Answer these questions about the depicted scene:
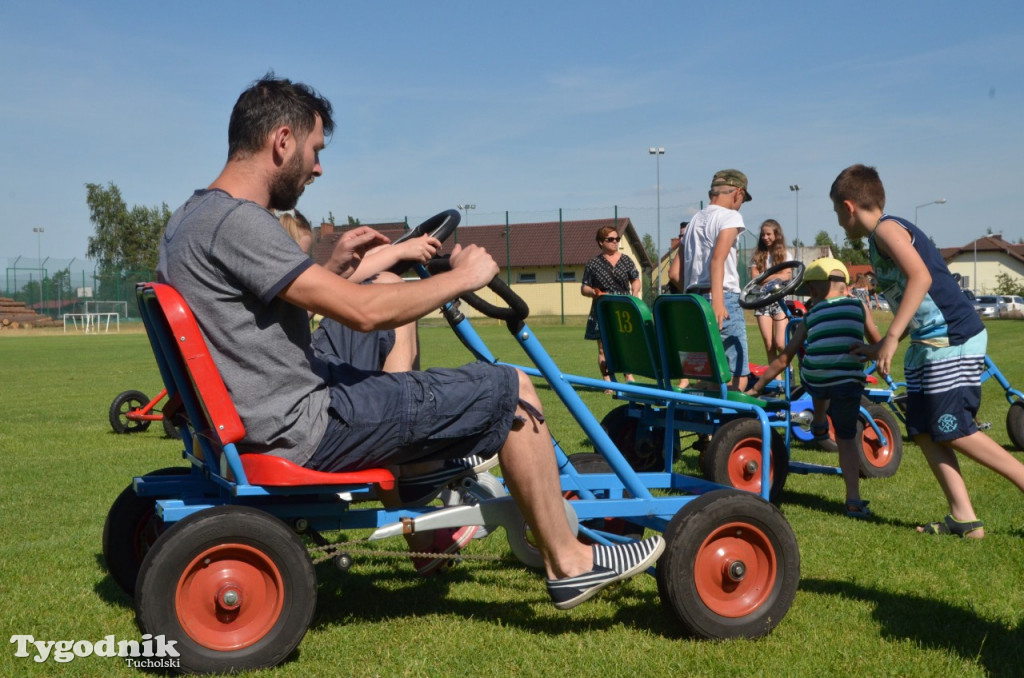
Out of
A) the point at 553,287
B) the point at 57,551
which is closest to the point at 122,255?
the point at 553,287

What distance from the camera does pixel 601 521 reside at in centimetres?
443

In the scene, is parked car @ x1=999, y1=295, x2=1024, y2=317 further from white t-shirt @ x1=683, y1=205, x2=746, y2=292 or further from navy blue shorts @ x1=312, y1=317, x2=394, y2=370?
navy blue shorts @ x1=312, y1=317, x2=394, y2=370

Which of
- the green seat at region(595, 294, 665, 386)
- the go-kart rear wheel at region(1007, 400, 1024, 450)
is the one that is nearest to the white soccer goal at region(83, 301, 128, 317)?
the green seat at region(595, 294, 665, 386)

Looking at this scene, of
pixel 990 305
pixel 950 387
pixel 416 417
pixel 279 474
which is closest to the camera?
pixel 279 474

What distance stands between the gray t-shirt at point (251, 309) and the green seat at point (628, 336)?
116 inches

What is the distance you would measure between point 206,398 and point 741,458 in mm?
3482

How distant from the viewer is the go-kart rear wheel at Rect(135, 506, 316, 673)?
299 cm

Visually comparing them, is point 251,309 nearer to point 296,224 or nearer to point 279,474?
point 279,474

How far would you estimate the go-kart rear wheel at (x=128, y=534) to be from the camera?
3.89 m

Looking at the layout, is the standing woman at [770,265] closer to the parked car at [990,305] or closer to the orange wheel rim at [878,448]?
the orange wheel rim at [878,448]

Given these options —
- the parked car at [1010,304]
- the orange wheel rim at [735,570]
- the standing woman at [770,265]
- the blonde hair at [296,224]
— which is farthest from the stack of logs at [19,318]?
the parked car at [1010,304]

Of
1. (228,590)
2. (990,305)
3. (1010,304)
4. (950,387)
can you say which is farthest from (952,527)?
(1010,304)

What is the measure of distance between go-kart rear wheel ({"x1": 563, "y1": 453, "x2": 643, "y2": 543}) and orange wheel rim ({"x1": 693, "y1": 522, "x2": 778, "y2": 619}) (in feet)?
2.37

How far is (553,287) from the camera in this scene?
52.4 meters
